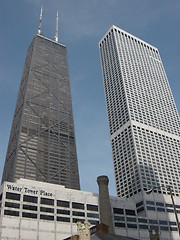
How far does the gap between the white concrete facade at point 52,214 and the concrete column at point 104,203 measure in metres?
14.7

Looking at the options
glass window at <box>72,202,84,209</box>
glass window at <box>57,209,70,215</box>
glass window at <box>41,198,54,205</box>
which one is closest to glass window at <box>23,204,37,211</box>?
glass window at <box>41,198,54,205</box>

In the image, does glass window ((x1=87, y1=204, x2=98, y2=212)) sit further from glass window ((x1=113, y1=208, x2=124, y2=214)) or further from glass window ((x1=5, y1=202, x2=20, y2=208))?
glass window ((x1=5, y1=202, x2=20, y2=208))

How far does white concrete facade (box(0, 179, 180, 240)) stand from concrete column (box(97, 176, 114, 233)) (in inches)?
578

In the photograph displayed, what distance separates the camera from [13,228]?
333 feet

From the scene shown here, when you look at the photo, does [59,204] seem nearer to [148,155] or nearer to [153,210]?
[153,210]

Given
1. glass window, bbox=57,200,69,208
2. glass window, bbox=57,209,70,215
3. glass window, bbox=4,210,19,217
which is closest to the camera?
glass window, bbox=4,210,19,217

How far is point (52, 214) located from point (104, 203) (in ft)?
72.4

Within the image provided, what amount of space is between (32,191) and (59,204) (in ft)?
42.0

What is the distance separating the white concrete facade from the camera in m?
103

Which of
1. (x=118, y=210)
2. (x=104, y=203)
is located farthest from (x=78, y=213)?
(x=118, y=210)

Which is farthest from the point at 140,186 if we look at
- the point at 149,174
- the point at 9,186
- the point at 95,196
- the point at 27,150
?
the point at 9,186

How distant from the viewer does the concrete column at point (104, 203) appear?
348 ft

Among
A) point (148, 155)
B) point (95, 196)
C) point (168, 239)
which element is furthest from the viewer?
point (148, 155)

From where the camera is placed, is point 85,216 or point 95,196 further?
point 95,196
